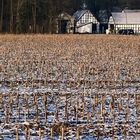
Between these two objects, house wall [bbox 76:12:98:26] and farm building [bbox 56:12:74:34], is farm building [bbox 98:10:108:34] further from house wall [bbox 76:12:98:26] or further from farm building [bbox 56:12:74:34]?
farm building [bbox 56:12:74:34]

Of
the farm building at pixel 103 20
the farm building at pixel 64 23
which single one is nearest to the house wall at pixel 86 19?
the farm building at pixel 103 20

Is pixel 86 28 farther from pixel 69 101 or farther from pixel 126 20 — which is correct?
pixel 69 101

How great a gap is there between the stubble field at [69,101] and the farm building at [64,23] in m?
57.7

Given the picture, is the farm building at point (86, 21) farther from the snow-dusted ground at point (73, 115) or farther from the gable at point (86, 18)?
the snow-dusted ground at point (73, 115)

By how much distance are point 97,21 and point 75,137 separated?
104156mm

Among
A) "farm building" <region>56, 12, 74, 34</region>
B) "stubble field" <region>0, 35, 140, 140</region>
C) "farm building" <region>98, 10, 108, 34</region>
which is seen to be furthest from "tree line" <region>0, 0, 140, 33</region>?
"stubble field" <region>0, 35, 140, 140</region>

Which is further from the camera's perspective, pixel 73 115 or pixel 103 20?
pixel 103 20

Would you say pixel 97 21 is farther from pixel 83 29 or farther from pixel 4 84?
pixel 4 84

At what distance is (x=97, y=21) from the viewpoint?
115 m

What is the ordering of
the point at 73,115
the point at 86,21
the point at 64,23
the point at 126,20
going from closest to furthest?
the point at 73,115 → the point at 64,23 → the point at 126,20 → the point at 86,21

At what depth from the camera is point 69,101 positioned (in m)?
15.9

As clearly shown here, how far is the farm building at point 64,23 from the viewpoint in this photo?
84.4 meters

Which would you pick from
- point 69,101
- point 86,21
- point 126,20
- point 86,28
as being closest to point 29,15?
point 86,28

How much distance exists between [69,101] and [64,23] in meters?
75.6
